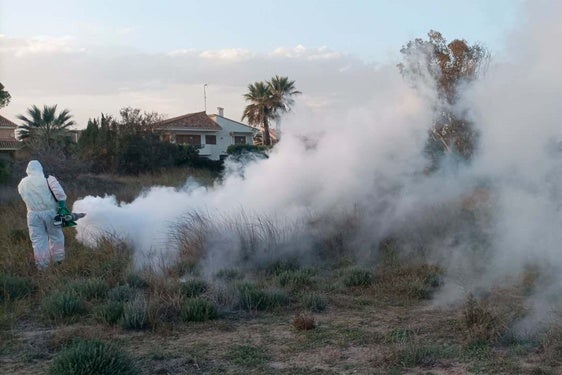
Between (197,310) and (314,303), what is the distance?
1.41 meters

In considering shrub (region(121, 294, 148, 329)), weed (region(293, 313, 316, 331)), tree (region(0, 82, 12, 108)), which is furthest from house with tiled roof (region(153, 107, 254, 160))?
weed (region(293, 313, 316, 331))

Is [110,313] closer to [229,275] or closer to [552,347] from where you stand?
[229,275]

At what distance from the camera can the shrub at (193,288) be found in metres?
8.66

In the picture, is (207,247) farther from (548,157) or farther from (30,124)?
(30,124)

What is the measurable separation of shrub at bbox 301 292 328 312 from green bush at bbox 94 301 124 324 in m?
2.14

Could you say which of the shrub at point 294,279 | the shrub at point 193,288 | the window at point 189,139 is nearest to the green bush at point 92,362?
the shrub at point 193,288

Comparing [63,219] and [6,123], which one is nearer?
[63,219]

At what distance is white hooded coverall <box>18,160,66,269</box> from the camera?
36.2ft

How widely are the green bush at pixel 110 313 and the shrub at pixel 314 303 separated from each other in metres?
2.14

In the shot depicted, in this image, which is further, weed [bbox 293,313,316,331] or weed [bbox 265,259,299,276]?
weed [bbox 265,259,299,276]

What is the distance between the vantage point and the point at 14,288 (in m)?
9.24

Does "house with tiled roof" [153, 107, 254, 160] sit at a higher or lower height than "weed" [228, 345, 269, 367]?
higher

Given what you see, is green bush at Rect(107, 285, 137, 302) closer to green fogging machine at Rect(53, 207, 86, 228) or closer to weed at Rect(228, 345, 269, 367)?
weed at Rect(228, 345, 269, 367)

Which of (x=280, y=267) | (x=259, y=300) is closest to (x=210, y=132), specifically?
(x=280, y=267)
